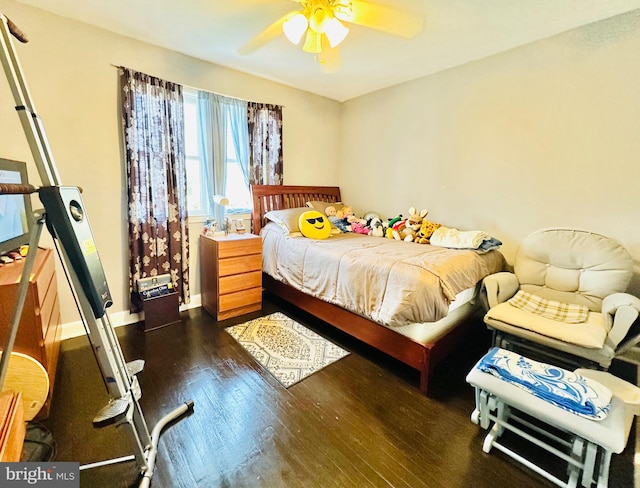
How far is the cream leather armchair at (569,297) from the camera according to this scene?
177cm

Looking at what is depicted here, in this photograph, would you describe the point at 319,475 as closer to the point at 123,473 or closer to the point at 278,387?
the point at 278,387

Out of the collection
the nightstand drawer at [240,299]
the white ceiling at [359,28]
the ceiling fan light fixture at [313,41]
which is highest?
the white ceiling at [359,28]

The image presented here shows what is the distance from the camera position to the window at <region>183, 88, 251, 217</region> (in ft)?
9.86

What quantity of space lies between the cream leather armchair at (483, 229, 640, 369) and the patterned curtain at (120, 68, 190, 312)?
2.80 meters

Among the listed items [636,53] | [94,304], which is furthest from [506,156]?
[94,304]

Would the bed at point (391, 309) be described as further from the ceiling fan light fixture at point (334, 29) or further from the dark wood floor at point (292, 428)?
the ceiling fan light fixture at point (334, 29)

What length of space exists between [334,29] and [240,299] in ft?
7.83

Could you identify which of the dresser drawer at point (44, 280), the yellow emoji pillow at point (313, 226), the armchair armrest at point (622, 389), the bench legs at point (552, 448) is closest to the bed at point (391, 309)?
the yellow emoji pillow at point (313, 226)

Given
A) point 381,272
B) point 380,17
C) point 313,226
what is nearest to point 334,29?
point 380,17

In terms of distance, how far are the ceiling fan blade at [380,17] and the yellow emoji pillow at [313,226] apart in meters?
1.71

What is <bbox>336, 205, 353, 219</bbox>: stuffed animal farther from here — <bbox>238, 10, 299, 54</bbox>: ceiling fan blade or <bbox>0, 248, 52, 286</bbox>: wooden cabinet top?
<bbox>0, 248, 52, 286</bbox>: wooden cabinet top

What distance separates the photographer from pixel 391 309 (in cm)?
193

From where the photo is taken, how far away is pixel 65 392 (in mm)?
1826

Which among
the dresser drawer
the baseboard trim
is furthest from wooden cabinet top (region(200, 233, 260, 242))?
the dresser drawer
